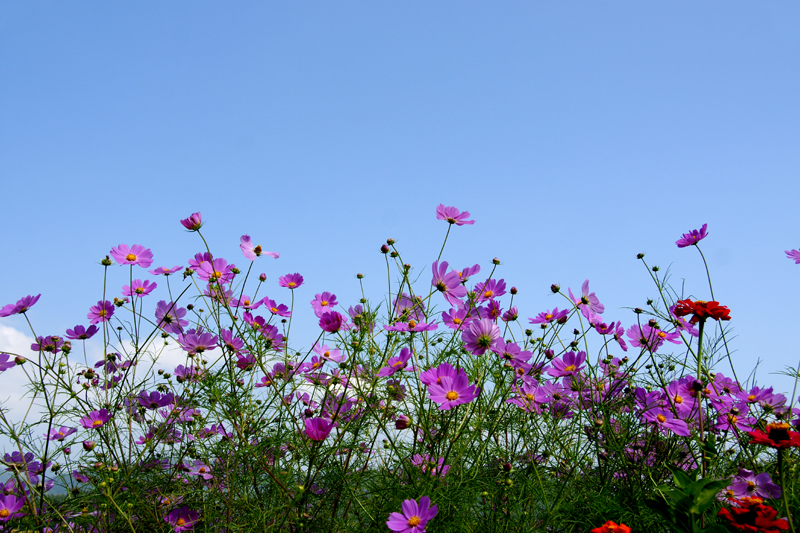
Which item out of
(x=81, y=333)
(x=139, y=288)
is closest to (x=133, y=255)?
(x=139, y=288)

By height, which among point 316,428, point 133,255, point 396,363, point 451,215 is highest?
point 451,215

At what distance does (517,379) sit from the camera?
1.80 m

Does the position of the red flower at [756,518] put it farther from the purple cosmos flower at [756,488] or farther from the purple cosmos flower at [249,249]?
the purple cosmos flower at [249,249]

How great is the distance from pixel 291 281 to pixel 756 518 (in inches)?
61.0

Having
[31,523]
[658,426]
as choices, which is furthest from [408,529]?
[31,523]

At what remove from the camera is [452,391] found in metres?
1.43

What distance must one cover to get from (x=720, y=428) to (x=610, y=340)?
480 millimetres

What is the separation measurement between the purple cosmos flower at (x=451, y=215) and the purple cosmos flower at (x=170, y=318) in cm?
102

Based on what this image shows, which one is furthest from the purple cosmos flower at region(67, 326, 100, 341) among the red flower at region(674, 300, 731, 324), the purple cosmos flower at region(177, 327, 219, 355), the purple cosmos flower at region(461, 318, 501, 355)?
the red flower at region(674, 300, 731, 324)

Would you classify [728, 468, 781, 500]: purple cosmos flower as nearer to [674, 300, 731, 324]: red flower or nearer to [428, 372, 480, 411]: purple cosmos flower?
[674, 300, 731, 324]: red flower

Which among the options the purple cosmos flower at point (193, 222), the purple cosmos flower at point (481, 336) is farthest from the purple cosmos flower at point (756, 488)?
the purple cosmos flower at point (193, 222)

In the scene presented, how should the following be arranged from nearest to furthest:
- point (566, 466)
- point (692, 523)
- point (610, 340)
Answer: point (692, 523) < point (566, 466) < point (610, 340)

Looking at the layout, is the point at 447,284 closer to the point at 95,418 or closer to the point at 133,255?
the point at 133,255

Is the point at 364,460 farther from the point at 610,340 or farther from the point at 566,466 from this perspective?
the point at 610,340
